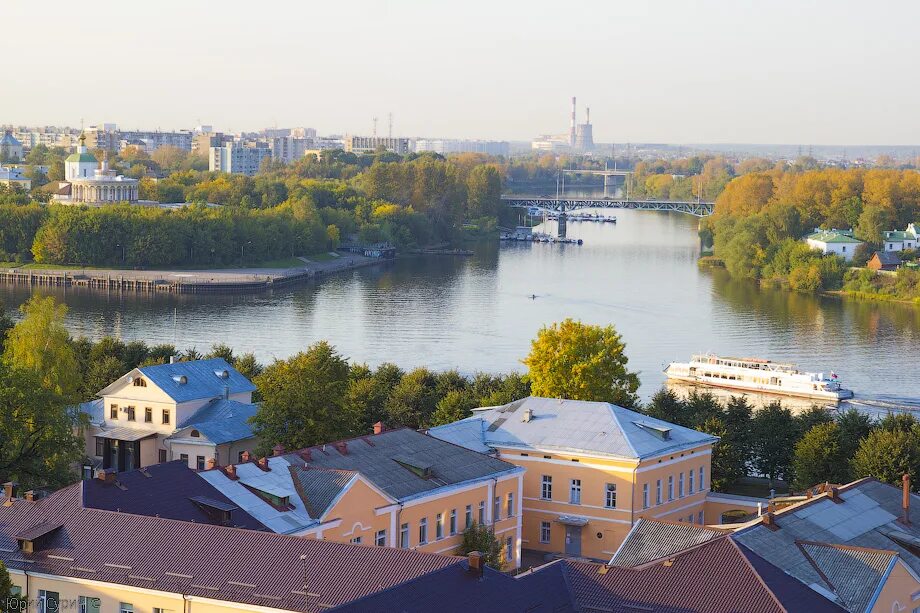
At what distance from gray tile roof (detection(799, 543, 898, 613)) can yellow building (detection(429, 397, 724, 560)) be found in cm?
295

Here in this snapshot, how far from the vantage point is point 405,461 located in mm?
9523

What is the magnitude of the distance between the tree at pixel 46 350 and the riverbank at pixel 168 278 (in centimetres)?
1417

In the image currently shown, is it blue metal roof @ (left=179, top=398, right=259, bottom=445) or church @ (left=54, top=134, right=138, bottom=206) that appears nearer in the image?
blue metal roof @ (left=179, top=398, right=259, bottom=445)

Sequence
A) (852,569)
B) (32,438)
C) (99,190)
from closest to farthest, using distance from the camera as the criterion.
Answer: (852,569)
(32,438)
(99,190)

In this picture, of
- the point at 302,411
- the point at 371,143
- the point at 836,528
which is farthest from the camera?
the point at 371,143

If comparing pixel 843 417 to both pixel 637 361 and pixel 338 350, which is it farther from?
pixel 338 350

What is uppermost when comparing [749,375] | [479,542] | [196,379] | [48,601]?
[196,379]

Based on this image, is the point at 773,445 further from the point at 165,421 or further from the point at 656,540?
the point at 165,421

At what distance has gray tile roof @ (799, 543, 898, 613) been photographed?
272 inches

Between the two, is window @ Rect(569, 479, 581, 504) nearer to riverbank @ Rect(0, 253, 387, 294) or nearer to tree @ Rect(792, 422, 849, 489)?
tree @ Rect(792, 422, 849, 489)

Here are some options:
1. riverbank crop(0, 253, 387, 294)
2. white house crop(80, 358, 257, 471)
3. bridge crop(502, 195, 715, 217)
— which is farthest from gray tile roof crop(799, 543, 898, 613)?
bridge crop(502, 195, 715, 217)

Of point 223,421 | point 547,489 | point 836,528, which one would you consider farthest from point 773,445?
point 223,421

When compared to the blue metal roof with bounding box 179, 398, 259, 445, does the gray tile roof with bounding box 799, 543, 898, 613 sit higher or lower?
higher

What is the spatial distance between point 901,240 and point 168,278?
1615 cm
